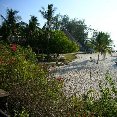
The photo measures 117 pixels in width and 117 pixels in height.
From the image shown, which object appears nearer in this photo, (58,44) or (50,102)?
(50,102)

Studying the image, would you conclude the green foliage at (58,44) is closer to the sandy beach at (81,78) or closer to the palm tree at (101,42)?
the palm tree at (101,42)

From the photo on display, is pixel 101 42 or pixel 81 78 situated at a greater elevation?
pixel 101 42

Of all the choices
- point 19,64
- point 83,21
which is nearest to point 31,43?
point 19,64

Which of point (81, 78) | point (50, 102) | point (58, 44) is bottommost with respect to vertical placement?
point (81, 78)

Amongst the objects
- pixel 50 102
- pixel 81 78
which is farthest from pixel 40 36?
pixel 50 102

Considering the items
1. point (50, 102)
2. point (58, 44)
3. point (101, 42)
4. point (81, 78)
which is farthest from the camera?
point (101, 42)

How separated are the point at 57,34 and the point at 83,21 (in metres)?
59.1

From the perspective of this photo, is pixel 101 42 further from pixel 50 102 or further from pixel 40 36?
pixel 50 102

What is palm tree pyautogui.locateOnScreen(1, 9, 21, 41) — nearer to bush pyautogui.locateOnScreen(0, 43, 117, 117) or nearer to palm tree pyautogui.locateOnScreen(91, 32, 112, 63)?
palm tree pyautogui.locateOnScreen(91, 32, 112, 63)

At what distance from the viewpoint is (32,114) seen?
8758 mm

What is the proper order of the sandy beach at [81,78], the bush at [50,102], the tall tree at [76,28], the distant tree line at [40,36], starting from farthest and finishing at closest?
the tall tree at [76,28]
the distant tree line at [40,36]
the sandy beach at [81,78]
the bush at [50,102]

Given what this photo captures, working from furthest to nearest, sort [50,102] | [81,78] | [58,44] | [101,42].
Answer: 1. [101,42]
2. [58,44]
3. [81,78]
4. [50,102]

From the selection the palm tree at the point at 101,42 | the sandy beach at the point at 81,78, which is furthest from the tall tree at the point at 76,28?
the sandy beach at the point at 81,78

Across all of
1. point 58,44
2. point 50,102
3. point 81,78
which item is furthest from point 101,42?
point 50,102
